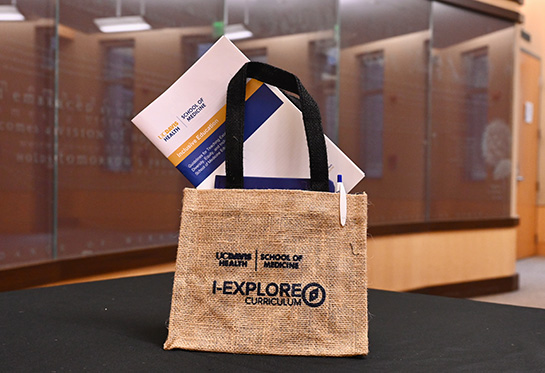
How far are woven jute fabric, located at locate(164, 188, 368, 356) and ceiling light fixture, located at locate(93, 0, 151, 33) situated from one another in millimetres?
1311

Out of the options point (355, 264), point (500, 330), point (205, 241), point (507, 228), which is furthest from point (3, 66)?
point (507, 228)

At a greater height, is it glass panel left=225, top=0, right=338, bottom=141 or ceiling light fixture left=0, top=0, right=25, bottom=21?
glass panel left=225, top=0, right=338, bottom=141

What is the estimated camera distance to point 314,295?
1.80 feet

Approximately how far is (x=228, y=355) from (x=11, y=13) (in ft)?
A: 4.14

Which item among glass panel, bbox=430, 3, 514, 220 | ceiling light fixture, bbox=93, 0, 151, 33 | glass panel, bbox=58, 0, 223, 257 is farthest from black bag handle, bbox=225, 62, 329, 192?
glass panel, bbox=430, 3, 514, 220

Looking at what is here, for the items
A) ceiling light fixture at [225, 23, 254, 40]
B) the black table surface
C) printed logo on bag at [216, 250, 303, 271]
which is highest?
ceiling light fixture at [225, 23, 254, 40]

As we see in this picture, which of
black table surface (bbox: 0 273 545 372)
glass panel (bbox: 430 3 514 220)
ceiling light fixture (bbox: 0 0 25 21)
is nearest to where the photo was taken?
black table surface (bbox: 0 273 545 372)

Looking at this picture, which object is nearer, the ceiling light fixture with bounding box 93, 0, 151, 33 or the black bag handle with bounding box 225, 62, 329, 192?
the black bag handle with bounding box 225, 62, 329, 192

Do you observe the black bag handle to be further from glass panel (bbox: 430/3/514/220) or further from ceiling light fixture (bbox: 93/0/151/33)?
glass panel (bbox: 430/3/514/220)

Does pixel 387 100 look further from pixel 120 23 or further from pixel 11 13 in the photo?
pixel 11 13

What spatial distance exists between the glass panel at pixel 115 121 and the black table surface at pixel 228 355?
0.83 metres

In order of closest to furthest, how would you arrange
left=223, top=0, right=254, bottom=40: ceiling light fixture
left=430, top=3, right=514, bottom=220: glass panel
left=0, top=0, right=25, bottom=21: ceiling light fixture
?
left=0, top=0, right=25, bottom=21: ceiling light fixture → left=223, top=0, right=254, bottom=40: ceiling light fixture → left=430, top=3, right=514, bottom=220: glass panel

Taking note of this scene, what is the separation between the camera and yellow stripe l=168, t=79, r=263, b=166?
Result: 22.6 inches

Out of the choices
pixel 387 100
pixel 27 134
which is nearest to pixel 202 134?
pixel 27 134
